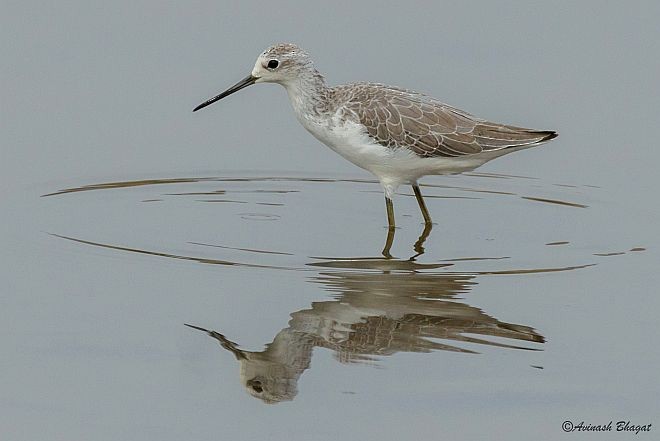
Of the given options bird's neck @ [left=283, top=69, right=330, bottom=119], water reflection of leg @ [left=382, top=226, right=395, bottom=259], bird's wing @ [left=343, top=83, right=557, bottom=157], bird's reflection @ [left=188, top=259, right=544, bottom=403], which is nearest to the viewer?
bird's reflection @ [left=188, top=259, right=544, bottom=403]

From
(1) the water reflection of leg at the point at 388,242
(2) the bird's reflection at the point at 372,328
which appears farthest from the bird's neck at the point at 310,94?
(2) the bird's reflection at the point at 372,328

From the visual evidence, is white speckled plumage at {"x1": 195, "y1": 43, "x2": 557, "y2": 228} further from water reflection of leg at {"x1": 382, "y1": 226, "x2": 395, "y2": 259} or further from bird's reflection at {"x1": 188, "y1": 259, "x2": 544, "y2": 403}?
bird's reflection at {"x1": 188, "y1": 259, "x2": 544, "y2": 403}

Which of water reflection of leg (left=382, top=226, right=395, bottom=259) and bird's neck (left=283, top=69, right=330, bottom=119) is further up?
bird's neck (left=283, top=69, right=330, bottom=119)

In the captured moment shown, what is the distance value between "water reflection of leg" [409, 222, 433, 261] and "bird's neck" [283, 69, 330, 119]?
6.07ft

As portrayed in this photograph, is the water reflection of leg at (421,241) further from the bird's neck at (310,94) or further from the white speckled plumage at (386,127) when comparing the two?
the bird's neck at (310,94)

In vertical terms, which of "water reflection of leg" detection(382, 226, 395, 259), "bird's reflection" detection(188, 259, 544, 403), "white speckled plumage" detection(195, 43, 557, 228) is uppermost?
"white speckled plumage" detection(195, 43, 557, 228)

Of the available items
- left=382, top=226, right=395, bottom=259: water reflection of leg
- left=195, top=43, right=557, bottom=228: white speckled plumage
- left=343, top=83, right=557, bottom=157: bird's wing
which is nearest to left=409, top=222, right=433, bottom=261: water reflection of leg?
left=382, top=226, right=395, bottom=259: water reflection of leg

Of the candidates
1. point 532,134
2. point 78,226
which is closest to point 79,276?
point 78,226

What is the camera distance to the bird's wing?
14148 millimetres

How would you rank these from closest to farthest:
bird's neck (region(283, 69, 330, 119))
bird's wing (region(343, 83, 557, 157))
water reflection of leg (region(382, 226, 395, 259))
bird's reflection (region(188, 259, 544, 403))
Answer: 1. bird's reflection (region(188, 259, 544, 403))
2. water reflection of leg (region(382, 226, 395, 259))
3. bird's wing (region(343, 83, 557, 157))
4. bird's neck (region(283, 69, 330, 119))

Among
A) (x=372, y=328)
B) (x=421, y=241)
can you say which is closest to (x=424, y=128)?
(x=421, y=241)

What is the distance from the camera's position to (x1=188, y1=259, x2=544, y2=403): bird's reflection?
10.1 meters

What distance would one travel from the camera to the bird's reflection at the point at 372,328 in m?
10.1

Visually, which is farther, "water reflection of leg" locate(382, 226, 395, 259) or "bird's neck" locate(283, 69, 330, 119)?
"bird's neck" locate(283, 69, 330, 119)
